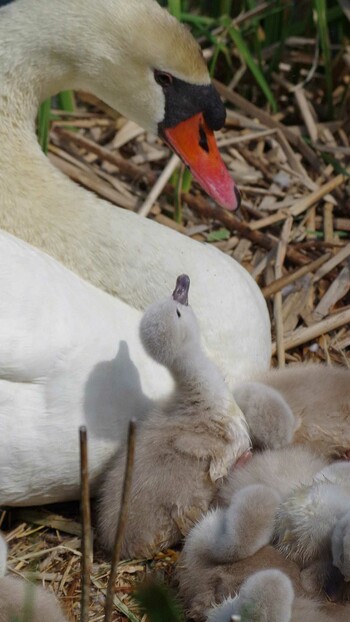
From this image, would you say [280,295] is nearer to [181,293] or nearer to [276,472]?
[276,472]

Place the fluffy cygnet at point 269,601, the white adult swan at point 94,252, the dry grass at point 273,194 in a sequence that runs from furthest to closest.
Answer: the dry grass at point 273,194 < the white adult swan at point 94,252 < the fluffy cygnet at point 269,601

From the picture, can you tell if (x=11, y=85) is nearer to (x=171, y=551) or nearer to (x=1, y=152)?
(x=1, y=152)

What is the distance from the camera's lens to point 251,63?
4254 millimetres

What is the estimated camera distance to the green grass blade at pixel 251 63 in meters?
4.20

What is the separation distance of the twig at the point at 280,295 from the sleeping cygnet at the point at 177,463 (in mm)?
759

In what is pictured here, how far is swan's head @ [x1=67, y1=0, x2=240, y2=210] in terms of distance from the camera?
3.03m

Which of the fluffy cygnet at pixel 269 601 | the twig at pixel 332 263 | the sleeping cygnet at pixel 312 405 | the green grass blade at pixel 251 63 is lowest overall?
the fluffy cygnet at pixel 269 601

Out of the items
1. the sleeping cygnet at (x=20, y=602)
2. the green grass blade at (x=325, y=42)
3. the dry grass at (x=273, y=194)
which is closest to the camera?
the sleeping cygnet at (x=20, y=602)

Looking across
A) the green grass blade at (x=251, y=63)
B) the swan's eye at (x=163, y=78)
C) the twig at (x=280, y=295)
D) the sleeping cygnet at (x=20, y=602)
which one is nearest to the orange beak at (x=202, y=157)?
the swan's eye at (x=163, y=78)

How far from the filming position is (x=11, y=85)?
3154mm

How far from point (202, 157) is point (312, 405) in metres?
0.83

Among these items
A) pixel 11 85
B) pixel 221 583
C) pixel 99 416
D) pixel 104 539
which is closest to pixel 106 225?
pixel 11 85

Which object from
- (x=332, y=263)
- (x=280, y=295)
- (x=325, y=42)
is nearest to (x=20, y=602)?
(x=280, y=295)

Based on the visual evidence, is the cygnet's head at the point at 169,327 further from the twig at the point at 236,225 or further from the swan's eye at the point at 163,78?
the twig at the point at 236,225
